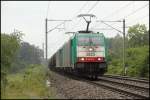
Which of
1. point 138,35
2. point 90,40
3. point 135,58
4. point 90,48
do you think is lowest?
point 135,58

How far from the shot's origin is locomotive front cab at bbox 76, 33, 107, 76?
34.0 metres

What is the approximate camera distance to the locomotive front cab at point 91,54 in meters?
34.0

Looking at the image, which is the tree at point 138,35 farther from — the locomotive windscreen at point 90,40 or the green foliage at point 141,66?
the locomotive windscreen at point 90,40

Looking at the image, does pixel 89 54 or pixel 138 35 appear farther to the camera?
pixel 138 35

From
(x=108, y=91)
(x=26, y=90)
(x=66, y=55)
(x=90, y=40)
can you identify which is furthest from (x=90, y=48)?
(x=26, y=90)

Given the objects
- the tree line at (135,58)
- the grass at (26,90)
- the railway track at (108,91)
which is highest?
the tree line at (135,58)

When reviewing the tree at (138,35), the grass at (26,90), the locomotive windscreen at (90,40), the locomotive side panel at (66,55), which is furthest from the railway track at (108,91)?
the tree at (138,35)

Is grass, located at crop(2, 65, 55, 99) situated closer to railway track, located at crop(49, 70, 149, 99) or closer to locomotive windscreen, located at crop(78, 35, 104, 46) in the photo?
railway track, located at crop(49, 70, 149, 99)

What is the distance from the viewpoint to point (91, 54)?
3416 cm

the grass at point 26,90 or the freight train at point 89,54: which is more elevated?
the freight train at point 89,54

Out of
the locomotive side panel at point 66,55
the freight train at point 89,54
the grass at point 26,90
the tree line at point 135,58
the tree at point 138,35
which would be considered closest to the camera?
the grass at point 26,90

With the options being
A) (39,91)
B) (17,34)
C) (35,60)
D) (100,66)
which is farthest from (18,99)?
(35,60)

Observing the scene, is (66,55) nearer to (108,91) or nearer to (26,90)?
(108,91)

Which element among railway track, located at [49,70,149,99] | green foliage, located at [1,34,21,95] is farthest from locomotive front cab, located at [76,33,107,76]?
railway track, located at [49,70,149,99]
